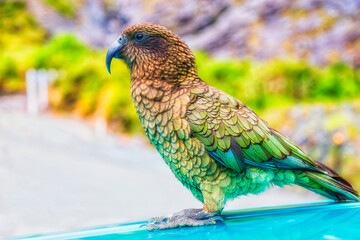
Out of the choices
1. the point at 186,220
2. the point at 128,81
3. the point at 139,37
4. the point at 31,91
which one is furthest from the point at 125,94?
the point at 186,220

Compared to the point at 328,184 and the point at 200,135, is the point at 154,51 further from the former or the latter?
the point at 328,184

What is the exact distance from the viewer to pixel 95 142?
28.5 ft

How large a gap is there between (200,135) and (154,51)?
1.18ft

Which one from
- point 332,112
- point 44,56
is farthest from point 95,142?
point 332,112

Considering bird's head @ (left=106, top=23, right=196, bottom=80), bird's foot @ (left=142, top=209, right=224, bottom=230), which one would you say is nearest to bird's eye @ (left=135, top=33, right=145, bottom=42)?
bird's head @ (left=106, top=23, right=196, bottom=80)

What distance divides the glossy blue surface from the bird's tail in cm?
4

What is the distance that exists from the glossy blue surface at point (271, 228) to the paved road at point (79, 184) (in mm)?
3868

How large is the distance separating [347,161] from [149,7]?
317 inches

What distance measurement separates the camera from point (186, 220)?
1.45 metres

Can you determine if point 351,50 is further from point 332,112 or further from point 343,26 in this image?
point 332,112

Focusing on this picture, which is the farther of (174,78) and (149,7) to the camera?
(149,7)

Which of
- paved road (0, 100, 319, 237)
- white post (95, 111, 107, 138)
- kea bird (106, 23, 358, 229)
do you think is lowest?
kea bird (106, 23, 358, 229)

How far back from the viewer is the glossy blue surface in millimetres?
1273

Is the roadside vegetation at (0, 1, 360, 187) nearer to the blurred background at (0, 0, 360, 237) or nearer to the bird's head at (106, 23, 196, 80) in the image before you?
the blurred background at (0, 0, 360, 237)
